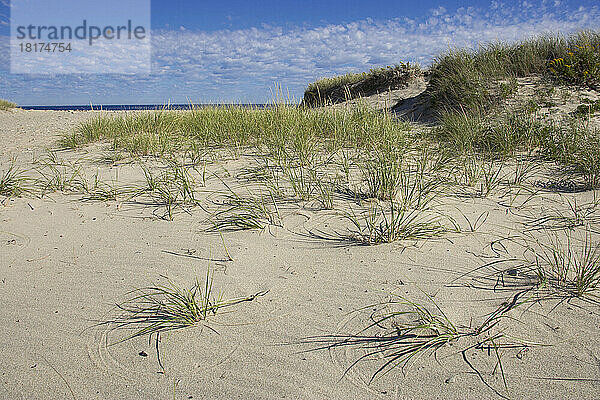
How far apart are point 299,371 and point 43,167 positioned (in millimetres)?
4480

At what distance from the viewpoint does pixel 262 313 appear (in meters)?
2.11

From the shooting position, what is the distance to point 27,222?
11.0 feet

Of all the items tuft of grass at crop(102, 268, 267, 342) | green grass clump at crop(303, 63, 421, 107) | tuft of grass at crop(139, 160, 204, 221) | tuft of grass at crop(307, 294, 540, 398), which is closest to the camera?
tuft of grass at crop(307, 294, 540, 398)

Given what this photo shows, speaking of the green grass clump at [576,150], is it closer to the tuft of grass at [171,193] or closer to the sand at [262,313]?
the sand at [262,313]

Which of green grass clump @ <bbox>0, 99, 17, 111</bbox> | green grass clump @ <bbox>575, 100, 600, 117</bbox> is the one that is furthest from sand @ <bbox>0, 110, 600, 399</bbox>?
green grass clump @ <bbox>0, 99, 17, 111</bbox>

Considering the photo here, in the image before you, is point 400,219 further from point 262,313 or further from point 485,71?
point 485,71

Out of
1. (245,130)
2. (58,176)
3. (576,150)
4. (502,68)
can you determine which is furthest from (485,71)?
(58,176)

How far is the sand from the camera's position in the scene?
166 cm

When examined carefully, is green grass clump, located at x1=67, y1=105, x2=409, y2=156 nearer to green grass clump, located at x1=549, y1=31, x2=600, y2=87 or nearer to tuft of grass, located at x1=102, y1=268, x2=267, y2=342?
tuft of grass, located at x1=102, y1=268, x2=267, y2=342

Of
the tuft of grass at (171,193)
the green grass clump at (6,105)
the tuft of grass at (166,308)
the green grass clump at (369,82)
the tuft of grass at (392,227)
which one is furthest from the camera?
the green grass clump at (6,105)

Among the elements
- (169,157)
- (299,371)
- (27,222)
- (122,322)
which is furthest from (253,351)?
(169,157)

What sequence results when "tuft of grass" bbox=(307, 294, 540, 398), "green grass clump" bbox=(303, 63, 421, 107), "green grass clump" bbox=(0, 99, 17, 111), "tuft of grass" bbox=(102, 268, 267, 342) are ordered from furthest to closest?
"green grass clump" bbox=(0, 99, 17, 111)
"green grass clump" bbox=(303, 63, 421, 107)
"tuft of grass" bbox=(102, 268, 267, 342)
"tuft of grass" bbox=(307, 294, 540, 398)

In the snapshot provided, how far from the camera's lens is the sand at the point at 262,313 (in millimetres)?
1658

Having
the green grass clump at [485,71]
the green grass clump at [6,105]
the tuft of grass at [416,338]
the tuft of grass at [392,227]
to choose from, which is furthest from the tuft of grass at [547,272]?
the green grass clump at [6,105]
